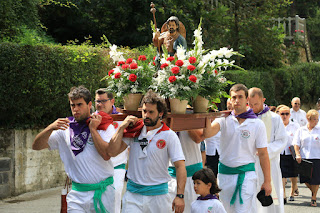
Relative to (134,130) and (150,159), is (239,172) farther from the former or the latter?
(134,130)

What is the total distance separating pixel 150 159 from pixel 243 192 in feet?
6.02

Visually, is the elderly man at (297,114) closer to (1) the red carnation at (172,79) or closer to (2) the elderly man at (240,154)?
(2) the elderly man at (240,154)

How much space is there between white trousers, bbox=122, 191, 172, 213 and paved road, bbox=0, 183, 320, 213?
5208 millimetres

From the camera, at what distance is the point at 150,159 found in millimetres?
5902

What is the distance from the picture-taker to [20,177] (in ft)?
40.0

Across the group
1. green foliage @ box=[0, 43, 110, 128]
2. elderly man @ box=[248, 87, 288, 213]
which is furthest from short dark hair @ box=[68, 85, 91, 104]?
green foliage @ box=[0, 43, 110, 128]

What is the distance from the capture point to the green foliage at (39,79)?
11.8 metres

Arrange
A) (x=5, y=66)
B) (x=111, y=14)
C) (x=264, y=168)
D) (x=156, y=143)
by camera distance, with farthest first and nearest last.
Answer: (x=111, y=14)
(x=5, y=66)
(x=264, y=168)
(x=156, y=143)

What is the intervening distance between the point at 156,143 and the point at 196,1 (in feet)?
48.3

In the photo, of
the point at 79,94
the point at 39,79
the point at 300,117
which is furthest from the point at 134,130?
the point at 300,117

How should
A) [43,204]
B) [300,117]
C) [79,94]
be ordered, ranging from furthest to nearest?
1. [300,117]
2. [43,204]
3. [79,94]

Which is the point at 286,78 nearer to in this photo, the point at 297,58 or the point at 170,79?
the point at 297,58

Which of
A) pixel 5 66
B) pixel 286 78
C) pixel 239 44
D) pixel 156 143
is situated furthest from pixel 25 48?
pixel 286 78

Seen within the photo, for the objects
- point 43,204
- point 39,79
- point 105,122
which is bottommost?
point 43,204
